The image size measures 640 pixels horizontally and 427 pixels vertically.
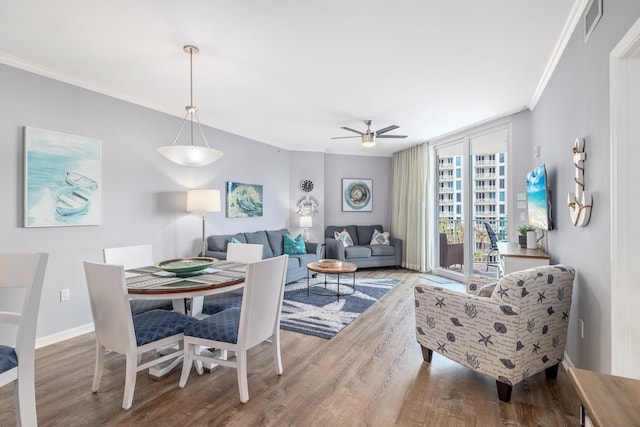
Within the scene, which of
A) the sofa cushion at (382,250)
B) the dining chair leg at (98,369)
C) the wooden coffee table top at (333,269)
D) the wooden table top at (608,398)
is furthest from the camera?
the sofa cushion at (382,250)

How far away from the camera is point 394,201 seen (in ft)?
23.6

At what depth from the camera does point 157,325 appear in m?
2.19

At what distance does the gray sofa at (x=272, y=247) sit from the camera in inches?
185

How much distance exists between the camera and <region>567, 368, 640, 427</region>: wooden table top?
77cm

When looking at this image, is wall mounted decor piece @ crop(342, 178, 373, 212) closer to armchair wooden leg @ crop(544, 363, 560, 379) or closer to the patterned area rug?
the patterned area rug

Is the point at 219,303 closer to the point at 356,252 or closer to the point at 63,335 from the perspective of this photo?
the point at 63,335

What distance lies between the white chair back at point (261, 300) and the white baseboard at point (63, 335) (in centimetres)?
224

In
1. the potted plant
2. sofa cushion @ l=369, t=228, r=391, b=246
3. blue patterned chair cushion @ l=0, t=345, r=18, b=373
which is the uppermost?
the potted plant

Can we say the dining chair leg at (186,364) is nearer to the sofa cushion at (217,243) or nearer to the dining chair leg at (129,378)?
the dining chair leg at (129,378)

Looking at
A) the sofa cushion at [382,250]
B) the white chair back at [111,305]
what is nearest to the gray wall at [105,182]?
the white chair back at [111,305]

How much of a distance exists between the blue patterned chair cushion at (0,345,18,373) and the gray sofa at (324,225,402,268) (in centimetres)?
508

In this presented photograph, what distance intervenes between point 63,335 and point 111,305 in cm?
177

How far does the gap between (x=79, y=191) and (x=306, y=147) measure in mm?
4256

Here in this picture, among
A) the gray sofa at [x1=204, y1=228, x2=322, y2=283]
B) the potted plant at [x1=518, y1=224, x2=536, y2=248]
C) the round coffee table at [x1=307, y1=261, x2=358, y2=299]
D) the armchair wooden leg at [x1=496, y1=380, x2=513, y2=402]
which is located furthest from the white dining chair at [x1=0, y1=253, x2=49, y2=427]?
the potted plant at [x1=518, y1=224, x2=536, y2=248]
